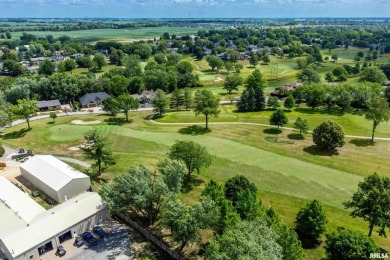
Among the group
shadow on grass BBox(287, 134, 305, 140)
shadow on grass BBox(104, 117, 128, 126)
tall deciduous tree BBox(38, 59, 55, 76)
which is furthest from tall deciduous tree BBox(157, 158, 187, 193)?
tall deciduous tree BBox(38, 59, 55, 76)

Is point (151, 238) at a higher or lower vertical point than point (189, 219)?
lower

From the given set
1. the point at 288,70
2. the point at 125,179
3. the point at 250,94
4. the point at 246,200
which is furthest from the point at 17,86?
the point at 288,70

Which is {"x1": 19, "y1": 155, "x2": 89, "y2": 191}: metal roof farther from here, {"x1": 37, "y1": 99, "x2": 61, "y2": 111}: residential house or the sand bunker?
{"x1": 37, "y1": 99, "x2": 61, "y2": 111}: residential house

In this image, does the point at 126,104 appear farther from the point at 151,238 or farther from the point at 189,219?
the point at 189,219

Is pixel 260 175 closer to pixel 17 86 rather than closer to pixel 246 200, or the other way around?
pixel 246 200

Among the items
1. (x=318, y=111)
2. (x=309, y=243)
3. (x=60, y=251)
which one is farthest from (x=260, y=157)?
(x=318, y=111)
